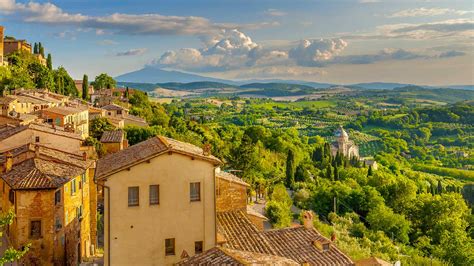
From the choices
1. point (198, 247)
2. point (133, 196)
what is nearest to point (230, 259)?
point (198, 247)

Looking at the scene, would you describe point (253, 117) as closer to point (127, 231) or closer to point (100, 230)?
point (100, 230)

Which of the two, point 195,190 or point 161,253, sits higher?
point 195,190

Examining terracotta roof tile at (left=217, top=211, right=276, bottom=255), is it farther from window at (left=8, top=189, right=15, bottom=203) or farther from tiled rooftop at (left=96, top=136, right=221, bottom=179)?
window at (left=8, top=189, right=15, bottom=203)

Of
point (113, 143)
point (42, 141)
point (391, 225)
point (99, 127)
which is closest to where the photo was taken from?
point (42, 141)

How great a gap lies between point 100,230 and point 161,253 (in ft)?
61.6

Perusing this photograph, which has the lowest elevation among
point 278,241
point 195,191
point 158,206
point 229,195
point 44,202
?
point 278,241

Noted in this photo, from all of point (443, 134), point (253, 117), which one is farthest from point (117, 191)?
point (443, 134)

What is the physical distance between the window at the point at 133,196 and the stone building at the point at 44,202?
9.28 m

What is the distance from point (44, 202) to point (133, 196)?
979cm

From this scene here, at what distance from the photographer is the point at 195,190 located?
19781 millimetres

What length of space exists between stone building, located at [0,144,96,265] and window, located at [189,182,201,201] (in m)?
10.5

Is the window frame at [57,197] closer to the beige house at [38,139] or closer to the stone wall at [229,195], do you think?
the beige house at [38,139]

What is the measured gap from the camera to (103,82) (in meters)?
107

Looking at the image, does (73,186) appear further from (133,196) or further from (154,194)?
(154,194)
